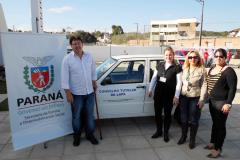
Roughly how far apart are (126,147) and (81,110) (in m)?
1.11

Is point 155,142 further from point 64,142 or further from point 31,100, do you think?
point 31,100

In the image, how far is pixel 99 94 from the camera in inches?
195

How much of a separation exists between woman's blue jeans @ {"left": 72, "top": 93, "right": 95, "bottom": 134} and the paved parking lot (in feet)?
1.12

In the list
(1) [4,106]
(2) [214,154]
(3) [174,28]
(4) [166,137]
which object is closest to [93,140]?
(4) [166,137]

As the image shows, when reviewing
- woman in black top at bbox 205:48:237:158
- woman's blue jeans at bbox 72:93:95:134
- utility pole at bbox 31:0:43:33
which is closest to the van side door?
woman's blue jeans at bbox 72:93:95:134

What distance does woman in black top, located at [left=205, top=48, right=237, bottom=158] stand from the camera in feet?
11.9

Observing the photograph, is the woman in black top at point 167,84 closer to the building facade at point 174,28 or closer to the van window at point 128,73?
the van window at point 128,73

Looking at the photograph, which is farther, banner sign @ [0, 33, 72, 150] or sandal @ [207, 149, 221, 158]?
sandal @ [207, 149, 221, 158]

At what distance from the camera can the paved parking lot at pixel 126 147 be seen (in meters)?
4.13

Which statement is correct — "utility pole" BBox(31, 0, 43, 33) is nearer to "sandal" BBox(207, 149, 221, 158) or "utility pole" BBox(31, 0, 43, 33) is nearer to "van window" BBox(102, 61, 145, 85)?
"van window" BBox(102, 61, 145, 85)

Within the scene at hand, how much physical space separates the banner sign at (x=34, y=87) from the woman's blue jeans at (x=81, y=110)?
240 mm

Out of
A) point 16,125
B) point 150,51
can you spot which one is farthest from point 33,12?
point 150,51

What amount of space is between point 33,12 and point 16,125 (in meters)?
3.30

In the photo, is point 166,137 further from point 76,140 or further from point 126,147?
point 76,140
